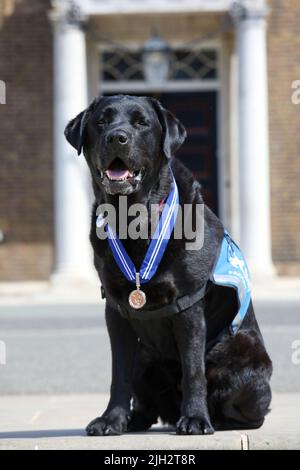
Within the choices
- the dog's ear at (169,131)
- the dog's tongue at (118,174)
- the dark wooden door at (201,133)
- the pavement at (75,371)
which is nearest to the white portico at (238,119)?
the pavement at (75,371)

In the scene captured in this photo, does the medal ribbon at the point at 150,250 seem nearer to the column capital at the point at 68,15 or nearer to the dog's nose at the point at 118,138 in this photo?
the dog's nose at the point at 118,138

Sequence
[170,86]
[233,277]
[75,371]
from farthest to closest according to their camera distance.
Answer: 1. [170,86]
2. [75,371]
3. [233,277]

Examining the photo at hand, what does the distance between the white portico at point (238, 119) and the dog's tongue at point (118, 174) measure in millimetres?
10382

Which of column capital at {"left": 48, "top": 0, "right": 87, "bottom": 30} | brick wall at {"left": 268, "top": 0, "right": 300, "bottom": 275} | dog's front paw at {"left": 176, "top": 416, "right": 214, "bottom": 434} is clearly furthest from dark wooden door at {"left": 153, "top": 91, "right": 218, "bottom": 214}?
dog's front paw at {"left": 176, "top": 416, "right": 214, "bottom": 434}

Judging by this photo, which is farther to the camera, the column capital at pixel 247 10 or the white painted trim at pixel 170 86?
the white painted trim at pixel 170 86

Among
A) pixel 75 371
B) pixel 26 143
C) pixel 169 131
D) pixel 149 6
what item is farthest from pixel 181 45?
pixel 169 131

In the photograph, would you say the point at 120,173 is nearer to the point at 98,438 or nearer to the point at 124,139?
the point at 124,139

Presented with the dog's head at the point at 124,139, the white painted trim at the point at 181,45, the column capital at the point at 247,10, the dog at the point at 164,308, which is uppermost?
the column capital at the point at 247,10

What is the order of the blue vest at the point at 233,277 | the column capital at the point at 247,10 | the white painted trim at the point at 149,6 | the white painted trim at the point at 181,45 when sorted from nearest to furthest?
the blue vest at the point at 233,277, the column capital at the point at 247,10, the white painted trim at the point at 149,6, the white painted trim at the point at 181,45

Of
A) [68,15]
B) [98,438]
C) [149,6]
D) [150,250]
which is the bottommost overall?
[98,438]

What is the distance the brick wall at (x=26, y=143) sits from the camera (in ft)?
51.8

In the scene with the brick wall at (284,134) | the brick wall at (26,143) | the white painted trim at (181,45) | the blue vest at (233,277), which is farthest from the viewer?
the white painted trim at (181,45)

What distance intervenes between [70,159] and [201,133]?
2.42 m

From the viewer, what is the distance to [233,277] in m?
4.75
